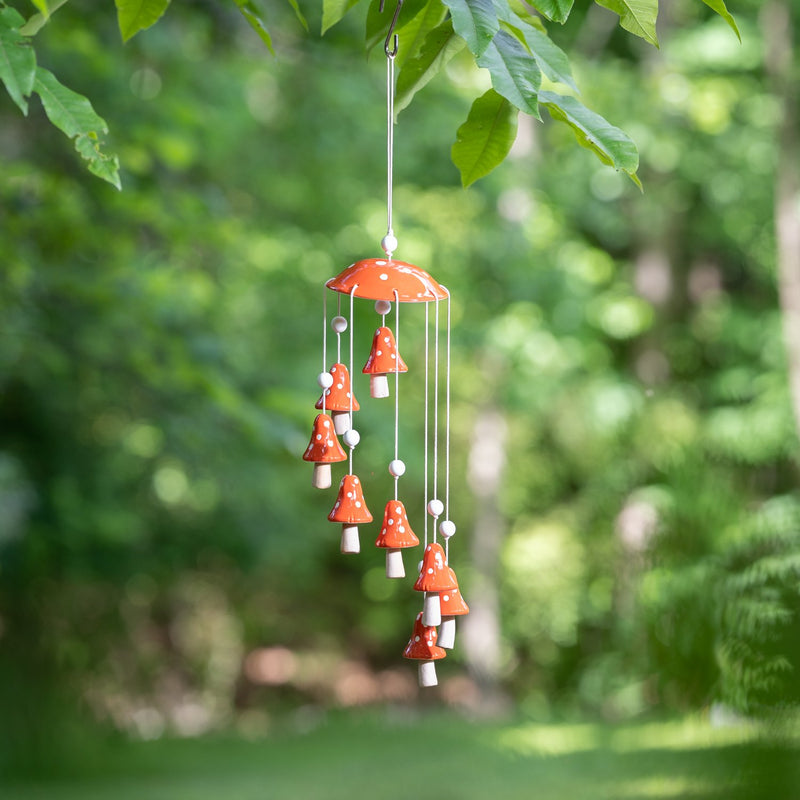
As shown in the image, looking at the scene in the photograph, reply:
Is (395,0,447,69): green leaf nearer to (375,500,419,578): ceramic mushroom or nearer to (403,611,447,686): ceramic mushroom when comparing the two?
(375,500,419,578): ceramic mushroom

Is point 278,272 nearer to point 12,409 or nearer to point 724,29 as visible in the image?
point 12,409

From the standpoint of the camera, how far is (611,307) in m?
8.62

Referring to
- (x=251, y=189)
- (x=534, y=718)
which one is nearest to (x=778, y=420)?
(x=534, y=718)

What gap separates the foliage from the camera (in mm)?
1225

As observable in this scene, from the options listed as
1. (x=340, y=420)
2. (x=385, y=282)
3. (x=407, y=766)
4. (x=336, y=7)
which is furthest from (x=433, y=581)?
(x=407, y=766)

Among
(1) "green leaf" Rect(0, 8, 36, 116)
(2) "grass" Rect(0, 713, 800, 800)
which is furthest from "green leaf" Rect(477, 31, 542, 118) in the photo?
(2) "grass" Rect(0, 713, 800, 800)

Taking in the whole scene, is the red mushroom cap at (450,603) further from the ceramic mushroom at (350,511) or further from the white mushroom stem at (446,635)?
the ceramic mushroom at (350,511)

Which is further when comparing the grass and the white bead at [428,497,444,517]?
the grass

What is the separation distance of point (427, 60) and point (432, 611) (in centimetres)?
92

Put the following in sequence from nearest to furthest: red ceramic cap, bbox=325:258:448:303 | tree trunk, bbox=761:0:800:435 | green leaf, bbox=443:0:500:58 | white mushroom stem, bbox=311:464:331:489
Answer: green leaf, bbox=443:0:500:58 → red ceramic cap, bbox=325:258:448:303 → white mushroom stem, bbox=311:464:331:489 → tree trunk, bbox=761:0:800:435

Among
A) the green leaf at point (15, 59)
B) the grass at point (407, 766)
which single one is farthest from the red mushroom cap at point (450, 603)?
the grass at point (407, 766)

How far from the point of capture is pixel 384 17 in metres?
1.45

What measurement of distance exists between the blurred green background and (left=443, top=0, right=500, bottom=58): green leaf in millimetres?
1039

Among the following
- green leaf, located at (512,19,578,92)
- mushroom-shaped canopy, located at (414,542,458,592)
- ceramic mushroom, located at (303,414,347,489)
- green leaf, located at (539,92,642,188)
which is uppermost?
green leaf, located at (512,19,578,92)
